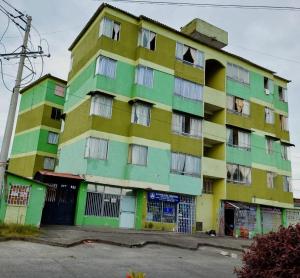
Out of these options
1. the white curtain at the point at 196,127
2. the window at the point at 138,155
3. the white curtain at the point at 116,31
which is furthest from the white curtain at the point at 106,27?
the white curtain at the point at 196,127

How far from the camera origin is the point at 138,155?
89.0ft

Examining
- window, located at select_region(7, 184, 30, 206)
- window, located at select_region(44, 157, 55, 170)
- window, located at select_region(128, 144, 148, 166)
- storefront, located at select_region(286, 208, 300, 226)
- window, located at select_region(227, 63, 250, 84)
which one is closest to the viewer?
window, located at select_region(7, 184, 30, 206)

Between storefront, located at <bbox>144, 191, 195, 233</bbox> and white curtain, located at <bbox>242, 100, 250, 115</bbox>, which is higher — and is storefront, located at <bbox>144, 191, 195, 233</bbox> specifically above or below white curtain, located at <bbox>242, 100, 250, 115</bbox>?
below

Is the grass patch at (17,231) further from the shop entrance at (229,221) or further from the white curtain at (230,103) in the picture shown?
the white curtain at (230,103)

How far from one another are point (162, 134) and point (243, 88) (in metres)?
11.7

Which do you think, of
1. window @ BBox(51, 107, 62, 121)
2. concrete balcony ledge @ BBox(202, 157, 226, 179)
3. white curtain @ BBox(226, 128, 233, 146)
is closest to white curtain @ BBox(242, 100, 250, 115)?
white curtain @ BBox(226, 128, 233, 146)

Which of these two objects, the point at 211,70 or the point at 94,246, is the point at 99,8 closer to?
the point at 211,70

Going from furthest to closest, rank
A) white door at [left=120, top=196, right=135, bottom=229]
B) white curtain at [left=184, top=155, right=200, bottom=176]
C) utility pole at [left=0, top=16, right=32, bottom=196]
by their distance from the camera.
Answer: white curtain at [left=184, top=155, right=200, bottom=176]
white door at [left=120, top=196, right=135, bottom=229]
utility pole at [left=0, top=16, right=32, bottom=196]

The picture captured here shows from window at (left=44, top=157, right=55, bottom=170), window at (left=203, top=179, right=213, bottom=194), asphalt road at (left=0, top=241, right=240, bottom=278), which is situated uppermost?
window at (left=44, top=157, right=55, bottom=170)

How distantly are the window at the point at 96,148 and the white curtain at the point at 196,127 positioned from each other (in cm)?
822

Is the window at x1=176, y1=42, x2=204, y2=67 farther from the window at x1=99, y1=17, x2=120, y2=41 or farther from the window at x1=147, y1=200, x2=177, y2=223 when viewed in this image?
the window at x1=147, y1=200, x2=177, y2=223

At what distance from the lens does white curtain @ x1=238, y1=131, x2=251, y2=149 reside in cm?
3381

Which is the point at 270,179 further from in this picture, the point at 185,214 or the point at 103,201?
the point at 103,201

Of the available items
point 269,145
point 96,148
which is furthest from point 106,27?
point 269,145
